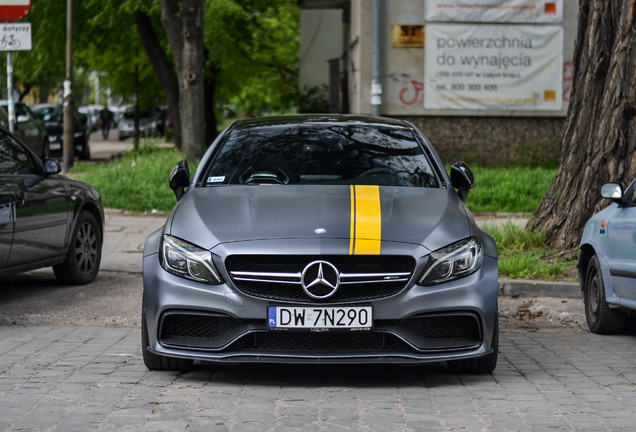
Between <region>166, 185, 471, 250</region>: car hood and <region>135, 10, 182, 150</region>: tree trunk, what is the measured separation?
71.7 ft

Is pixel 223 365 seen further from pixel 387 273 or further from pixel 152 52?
pixel 152 52

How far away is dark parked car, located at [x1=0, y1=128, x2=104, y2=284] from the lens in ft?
29.1

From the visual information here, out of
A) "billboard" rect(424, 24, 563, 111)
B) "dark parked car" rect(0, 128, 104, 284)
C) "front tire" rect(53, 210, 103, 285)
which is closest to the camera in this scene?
"dark parked car" rect(0, 128, 104, 284)

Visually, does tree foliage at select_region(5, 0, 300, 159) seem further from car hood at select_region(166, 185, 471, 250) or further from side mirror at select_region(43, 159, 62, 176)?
car hood at select_region(166, 185, 471, 250)

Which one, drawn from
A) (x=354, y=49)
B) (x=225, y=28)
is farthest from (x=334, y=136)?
(x=225, y=28)

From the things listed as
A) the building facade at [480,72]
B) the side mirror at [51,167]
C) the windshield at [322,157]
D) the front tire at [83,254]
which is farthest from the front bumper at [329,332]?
the building facade at [480,72]

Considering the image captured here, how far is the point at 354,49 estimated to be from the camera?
939 inches

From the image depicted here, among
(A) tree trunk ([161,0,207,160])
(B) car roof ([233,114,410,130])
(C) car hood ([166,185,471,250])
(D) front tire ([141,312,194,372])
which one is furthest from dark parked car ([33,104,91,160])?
(D) front tire ([141,312,194,372])

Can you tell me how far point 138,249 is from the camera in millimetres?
12719

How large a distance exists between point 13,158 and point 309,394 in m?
4.61

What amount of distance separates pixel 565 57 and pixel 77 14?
1420 centimetres

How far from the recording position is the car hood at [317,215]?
6.12m

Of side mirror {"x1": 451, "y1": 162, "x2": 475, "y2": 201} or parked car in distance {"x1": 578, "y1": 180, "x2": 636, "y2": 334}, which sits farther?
parked car in distance {"x1": 578, "y1": 180, "x2": 636, "y2": 334}

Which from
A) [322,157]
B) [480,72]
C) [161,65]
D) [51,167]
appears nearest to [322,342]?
[322,157]
